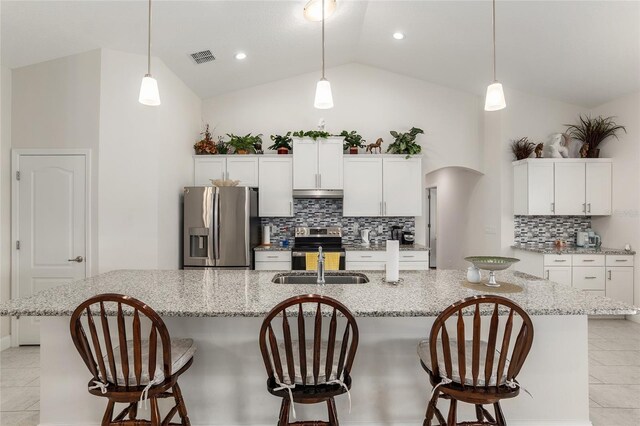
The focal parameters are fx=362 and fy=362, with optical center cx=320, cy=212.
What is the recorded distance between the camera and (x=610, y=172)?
465 cm

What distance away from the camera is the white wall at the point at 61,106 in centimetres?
350

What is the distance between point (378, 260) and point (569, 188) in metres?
2.65

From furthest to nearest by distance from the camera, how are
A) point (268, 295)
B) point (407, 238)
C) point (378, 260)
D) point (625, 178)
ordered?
point (407, 238) < point (378, 260) < point (625, 178) < point (268, 295)

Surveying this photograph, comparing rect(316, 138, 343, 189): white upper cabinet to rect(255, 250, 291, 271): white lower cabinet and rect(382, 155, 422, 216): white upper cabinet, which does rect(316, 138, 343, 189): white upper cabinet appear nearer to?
rect(382, 155, 422, 216): white upper cabinet

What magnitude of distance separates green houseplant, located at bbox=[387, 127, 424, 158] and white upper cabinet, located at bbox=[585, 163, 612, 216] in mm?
2191

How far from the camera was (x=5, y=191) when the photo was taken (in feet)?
11.5

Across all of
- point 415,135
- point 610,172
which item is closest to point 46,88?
point 415,135

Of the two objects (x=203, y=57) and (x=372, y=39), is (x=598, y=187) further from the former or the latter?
(x=203, y=57)

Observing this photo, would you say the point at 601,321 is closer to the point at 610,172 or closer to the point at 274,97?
the point at 610,172

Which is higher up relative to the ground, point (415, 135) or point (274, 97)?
point (274, 97)

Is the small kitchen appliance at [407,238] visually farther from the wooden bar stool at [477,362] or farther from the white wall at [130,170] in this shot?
the wooden bar stool at [477,362]

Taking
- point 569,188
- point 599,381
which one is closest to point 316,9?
point 569,188

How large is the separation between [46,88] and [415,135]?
13.9 ft

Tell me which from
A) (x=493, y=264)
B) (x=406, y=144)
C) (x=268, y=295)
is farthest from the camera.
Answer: (x=406, y=144)
